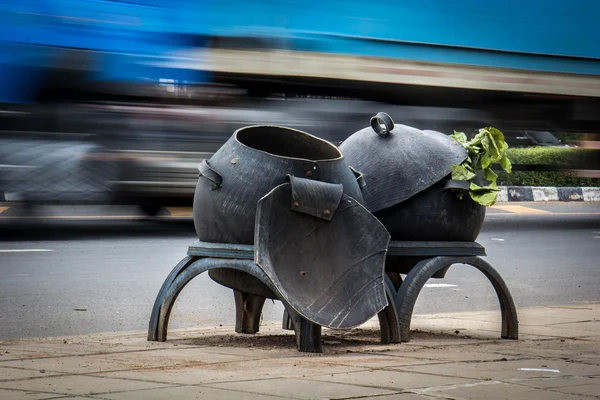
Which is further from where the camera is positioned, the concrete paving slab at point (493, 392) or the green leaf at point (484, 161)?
the green leaf at point (484, 161)

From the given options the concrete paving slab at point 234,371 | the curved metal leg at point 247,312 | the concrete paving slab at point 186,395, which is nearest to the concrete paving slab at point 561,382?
the concrete paving slab at point 234,371

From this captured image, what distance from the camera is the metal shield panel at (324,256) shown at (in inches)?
210

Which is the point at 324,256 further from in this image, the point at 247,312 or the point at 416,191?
the point at 247,312

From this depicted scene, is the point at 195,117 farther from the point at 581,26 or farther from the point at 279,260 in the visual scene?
the point at 279,260

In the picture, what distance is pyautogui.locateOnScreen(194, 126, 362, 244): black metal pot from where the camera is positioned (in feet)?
18.0

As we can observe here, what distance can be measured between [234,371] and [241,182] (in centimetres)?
116

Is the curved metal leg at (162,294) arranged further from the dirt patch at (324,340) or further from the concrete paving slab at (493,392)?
the concrete paving slab at (493,392)

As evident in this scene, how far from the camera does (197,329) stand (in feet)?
21.4

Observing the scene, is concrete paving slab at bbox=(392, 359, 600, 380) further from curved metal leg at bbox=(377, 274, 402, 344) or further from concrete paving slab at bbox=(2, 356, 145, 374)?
concrete paving slab at bbox=(2, 356, 145, 374)

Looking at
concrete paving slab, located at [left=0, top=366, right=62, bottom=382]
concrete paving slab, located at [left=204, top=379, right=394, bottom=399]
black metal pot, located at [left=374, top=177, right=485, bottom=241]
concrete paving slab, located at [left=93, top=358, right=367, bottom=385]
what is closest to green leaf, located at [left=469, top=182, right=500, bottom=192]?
black metal pot, located at [left=374, top=177, right=485, bottom=241]

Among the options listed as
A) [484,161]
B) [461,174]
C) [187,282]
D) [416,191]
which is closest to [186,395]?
[187,282]

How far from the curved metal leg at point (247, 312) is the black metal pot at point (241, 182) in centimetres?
66

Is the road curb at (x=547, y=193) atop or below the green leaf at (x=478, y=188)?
below

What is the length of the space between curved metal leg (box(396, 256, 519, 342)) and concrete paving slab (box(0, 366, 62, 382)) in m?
2.06
